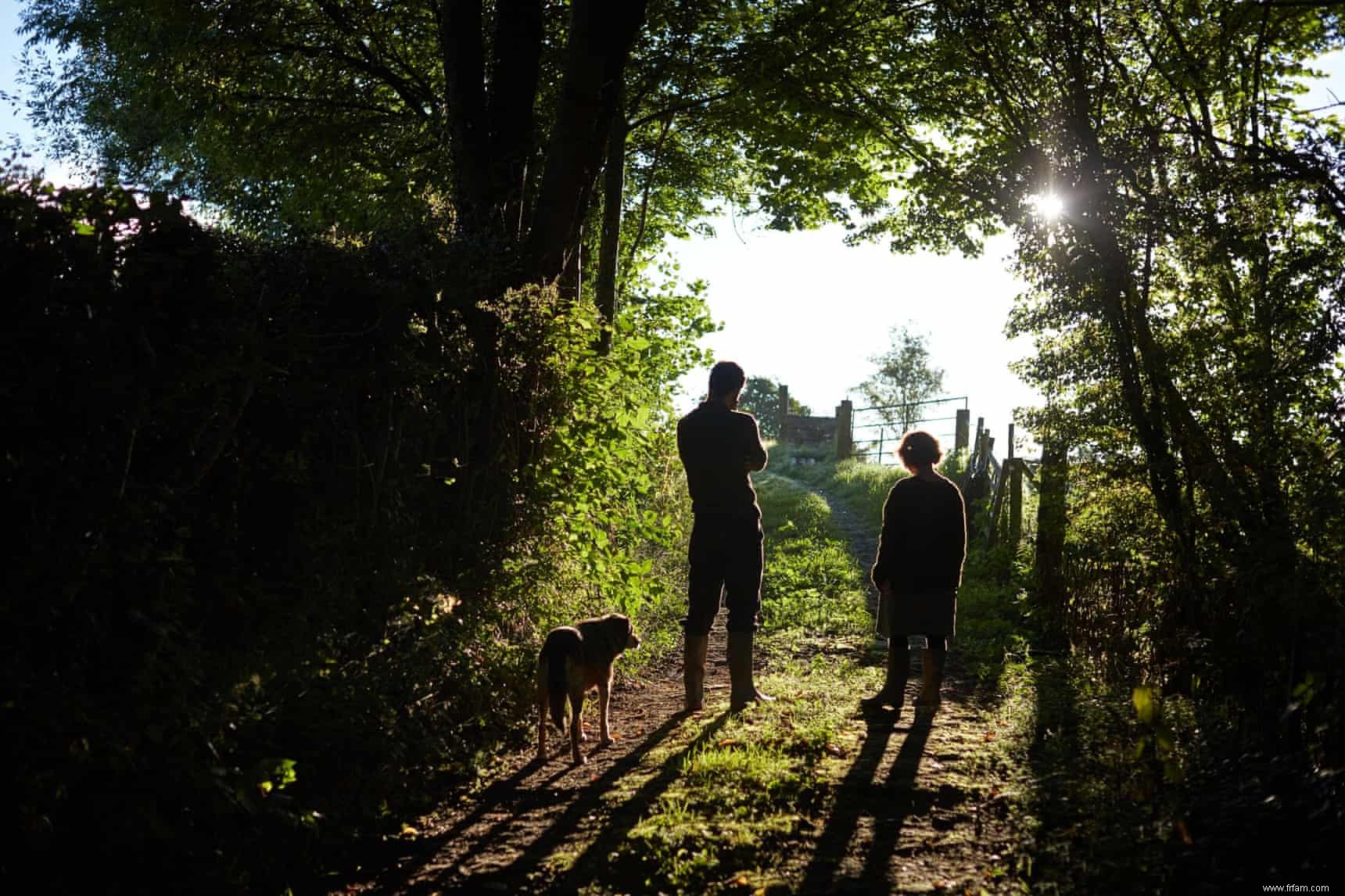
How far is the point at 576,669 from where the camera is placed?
6020 mm

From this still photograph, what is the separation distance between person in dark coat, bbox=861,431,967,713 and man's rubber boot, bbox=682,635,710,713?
3.62 ft

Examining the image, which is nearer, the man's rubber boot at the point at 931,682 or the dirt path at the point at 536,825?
the dirt path at the point at 536,825

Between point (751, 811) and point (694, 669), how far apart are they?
90.6 inches

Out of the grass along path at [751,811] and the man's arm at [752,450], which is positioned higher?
the man's arm at [752,450]

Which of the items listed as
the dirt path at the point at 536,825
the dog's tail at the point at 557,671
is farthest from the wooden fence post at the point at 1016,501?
the dog's tail at the point at 557,671

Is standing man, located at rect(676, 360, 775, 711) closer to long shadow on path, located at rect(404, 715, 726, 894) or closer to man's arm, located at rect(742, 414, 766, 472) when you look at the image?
man's arm, located at rect(742, 414, 766, 472)

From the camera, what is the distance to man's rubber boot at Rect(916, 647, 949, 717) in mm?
6977

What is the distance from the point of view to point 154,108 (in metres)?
12.6

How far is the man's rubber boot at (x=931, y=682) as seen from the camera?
6977 mm

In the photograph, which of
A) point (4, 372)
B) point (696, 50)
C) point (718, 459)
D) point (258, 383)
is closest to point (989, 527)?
point (696, 50)

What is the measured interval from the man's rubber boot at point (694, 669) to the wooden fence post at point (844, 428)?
2525 cm

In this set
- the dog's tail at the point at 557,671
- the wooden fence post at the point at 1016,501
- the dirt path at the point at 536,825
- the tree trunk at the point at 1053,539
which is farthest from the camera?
the wooden fence post at the point at 1016,501

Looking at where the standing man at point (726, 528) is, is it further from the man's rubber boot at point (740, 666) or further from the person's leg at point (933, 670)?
the person's leg at point (933, 670)

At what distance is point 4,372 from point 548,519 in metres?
3.80
